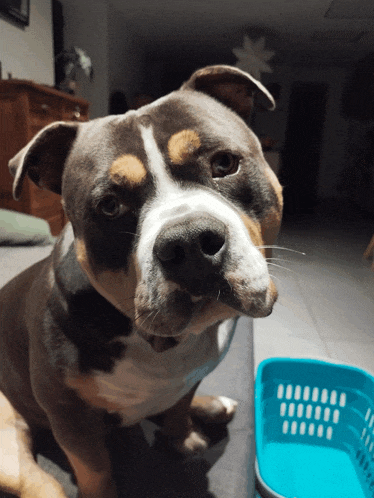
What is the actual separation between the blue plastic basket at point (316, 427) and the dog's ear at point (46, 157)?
3.04 feet

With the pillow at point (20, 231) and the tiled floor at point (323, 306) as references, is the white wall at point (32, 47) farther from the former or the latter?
the tiled floor at point (323, 306)

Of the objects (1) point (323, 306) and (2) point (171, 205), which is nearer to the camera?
(2) point (171, 205)

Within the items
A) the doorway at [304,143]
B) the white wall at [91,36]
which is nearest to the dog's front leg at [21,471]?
the white wall at [91,36]

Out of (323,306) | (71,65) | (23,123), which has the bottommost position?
(323,306)

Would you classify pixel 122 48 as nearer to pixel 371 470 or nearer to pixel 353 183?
pixel 353 183

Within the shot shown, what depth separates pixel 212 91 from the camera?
100 cm

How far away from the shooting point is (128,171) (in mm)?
738

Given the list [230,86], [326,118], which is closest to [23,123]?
[230,86]

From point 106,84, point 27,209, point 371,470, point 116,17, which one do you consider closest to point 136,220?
point 371,470

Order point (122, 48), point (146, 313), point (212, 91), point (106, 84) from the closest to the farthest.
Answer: point (146, 313), point (212, 91), point (106, 84), point (122, 48)

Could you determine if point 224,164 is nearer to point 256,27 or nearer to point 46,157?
point 46,157

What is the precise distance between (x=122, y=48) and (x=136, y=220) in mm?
6234

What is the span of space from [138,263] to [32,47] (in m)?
4.20

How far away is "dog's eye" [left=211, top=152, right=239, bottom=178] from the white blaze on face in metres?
0.06
